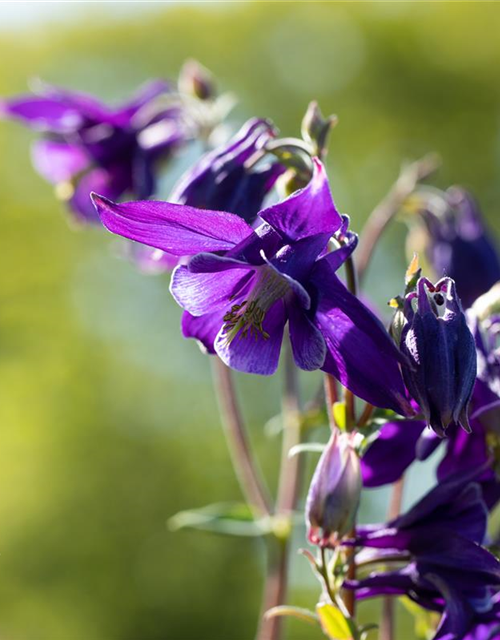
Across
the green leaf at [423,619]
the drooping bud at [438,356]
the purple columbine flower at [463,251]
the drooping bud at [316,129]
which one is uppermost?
the drooping bud at [316,129]

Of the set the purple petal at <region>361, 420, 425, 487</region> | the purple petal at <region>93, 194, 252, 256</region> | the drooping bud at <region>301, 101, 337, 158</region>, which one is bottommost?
the purple petal at <region>361, 420, 425, 487</region>

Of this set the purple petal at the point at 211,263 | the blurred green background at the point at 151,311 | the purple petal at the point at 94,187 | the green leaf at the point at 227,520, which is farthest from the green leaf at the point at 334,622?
the blurred green background at the point at 151,311

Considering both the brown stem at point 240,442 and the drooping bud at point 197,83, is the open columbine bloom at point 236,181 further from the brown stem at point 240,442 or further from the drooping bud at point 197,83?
the drooping bud at point 197,83

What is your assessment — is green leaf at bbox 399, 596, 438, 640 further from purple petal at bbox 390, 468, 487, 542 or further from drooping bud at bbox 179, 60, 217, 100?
drooping bud at bbox 179, 60, 217, 100

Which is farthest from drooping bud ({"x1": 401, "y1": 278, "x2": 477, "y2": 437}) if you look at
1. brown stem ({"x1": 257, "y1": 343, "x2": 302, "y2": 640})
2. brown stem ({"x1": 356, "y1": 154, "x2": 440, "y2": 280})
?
brown stem ({"x1": 356, "y1": 154, "x2": 440, "y2": 280})

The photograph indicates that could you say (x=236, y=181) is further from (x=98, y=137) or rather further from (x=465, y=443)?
(x=98, y=137)

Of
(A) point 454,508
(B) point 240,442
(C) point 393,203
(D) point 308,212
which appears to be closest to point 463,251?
(C) point 393,203

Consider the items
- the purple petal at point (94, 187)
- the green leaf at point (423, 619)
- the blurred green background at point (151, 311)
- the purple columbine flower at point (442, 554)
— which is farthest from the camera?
the blurred green background at point (151, 311)
